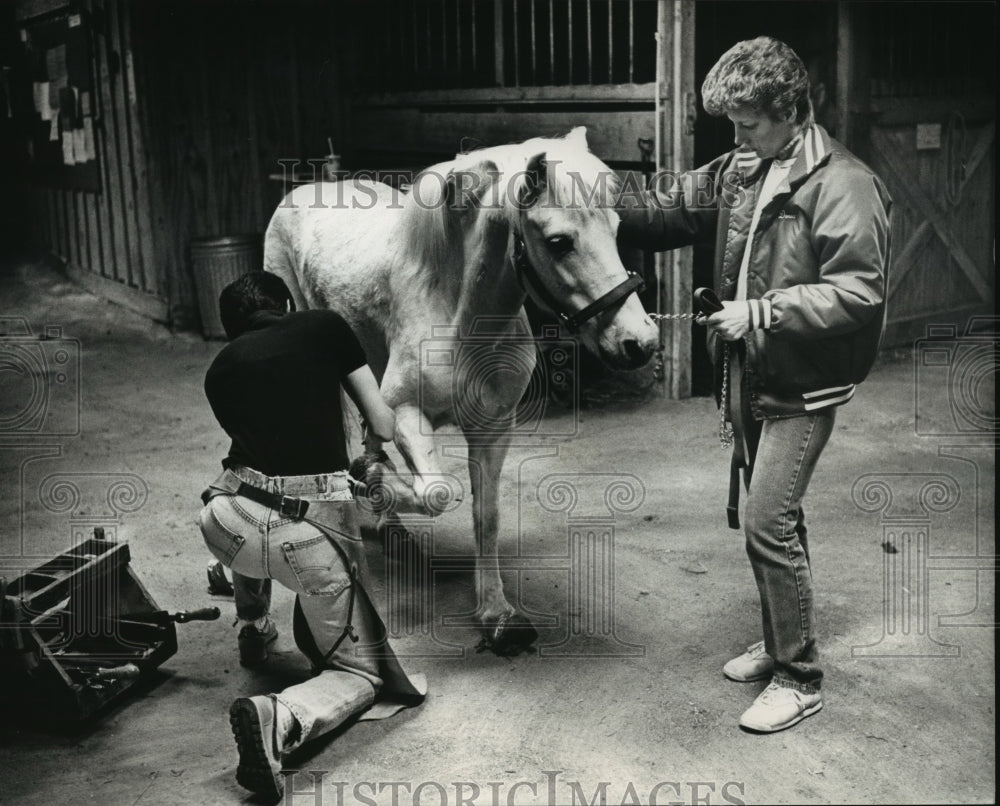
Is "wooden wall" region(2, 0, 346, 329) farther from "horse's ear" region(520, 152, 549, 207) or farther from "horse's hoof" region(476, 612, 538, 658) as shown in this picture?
"horse's ear" region(520, 152, 549, 207)

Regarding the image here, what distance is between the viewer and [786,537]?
10.8 ft

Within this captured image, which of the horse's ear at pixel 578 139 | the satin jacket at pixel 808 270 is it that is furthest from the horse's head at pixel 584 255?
the satin jacket at pixel 808 270

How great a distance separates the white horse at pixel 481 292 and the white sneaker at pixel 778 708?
924 millimetres

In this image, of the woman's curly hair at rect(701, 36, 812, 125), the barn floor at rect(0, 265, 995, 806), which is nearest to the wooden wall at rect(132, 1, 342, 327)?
the barn floor at rect(0, 265, 995, 806)

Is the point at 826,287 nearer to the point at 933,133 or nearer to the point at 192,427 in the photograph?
the point at 192,427

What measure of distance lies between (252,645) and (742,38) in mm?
6887

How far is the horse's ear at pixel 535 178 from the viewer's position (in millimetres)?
3365

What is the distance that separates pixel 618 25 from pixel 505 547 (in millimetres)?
5488

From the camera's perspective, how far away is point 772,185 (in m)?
3.23

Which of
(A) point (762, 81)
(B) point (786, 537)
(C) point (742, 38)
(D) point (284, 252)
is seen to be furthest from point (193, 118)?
(B) point (786, 537)

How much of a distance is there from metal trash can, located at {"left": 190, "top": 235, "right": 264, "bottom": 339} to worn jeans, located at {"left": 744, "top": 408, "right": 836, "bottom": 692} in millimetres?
6762

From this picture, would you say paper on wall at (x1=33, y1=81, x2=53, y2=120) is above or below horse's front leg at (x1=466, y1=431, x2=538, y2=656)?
above

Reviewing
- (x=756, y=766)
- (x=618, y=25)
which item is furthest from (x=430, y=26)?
(x=756, y=766)

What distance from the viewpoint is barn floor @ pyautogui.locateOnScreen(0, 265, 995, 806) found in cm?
312
